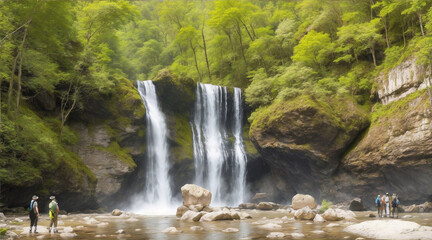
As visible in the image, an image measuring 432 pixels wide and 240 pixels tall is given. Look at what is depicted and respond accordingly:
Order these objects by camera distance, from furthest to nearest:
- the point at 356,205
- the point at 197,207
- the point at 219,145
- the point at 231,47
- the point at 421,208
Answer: the point at 231,47, the point at 219,145, the point at 356,205, the point at 197,207, the point at 421,208

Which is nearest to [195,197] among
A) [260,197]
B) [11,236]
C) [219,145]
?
[11,236]

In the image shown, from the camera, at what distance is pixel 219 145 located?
3228cm

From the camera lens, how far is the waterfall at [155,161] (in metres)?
27.8

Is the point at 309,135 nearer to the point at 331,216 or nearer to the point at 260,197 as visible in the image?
the point at 260,197

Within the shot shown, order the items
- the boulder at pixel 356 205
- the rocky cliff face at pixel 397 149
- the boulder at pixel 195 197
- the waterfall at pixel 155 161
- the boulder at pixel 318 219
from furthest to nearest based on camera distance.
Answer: the waterfall at pixel 155 161, the boulder at pixel 356 205, the boulder at pixel 195 197, the rocky cliff face at pixel 397 149, the boulder at pixel 318 219

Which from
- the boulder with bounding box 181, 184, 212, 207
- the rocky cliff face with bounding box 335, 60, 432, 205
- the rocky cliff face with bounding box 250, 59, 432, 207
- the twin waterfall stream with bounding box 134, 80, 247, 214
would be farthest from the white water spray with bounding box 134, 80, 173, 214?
the rocky cliff face with bounding box 335, 60, 432, 205

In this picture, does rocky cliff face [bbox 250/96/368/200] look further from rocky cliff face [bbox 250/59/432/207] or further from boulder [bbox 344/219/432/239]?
boulder [bbox 344/219/432/239]

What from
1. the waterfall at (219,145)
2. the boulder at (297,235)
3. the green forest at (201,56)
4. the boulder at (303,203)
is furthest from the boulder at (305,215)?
the waterfall at (219,145)

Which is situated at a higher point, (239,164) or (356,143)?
(356,143)

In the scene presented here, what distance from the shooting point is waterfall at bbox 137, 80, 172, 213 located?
91.4 ft

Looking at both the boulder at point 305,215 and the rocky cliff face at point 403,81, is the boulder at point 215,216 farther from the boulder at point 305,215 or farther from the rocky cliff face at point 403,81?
the rocky cliff face at point 403,81

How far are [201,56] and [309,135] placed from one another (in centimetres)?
2507

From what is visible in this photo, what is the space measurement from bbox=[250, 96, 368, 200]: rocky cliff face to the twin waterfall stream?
16.7 ft

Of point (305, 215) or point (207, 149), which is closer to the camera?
point (305, 215)
